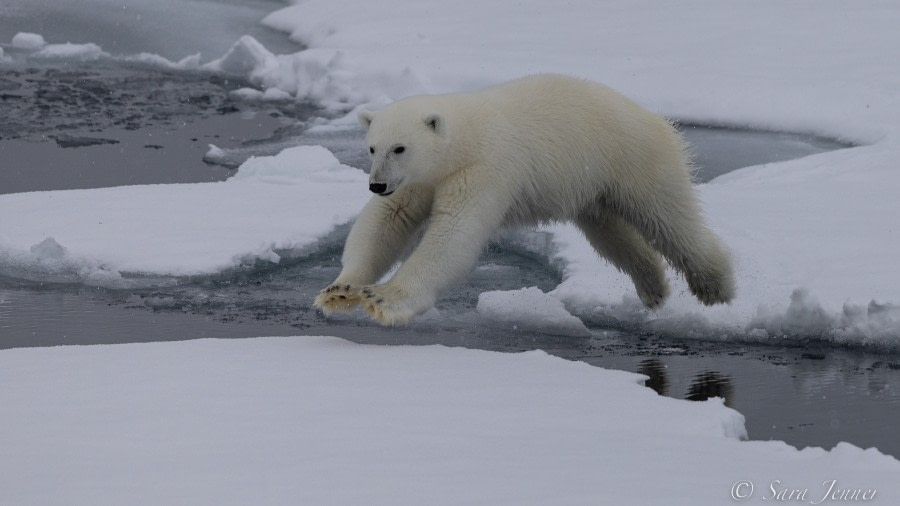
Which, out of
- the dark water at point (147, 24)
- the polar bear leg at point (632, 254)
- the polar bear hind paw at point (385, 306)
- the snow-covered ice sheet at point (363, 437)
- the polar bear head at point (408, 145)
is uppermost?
the dark water at point (147, 24)

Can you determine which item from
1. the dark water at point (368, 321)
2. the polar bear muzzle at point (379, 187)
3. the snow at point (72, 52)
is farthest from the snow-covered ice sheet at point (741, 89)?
the snow at point (72, 52)

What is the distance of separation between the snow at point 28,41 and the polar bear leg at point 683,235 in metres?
11.5

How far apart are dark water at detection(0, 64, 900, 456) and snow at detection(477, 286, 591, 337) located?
0.23 ft

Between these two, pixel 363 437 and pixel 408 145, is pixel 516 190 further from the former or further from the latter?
pixel 363 437

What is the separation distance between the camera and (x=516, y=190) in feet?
16.6

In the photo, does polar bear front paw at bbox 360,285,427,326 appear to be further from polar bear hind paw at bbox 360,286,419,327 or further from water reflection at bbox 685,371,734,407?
water reflection at bbox 685,371,734,407

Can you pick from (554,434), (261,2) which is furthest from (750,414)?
(261,2)

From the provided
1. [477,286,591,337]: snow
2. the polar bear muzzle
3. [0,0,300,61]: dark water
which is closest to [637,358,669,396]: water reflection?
[477,286,591,337]: snow

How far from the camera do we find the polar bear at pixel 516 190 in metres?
4.77

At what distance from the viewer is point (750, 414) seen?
4.22 meters

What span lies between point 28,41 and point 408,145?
11.8 metres

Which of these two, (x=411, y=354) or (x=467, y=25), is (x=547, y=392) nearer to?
(x=411, y=354)

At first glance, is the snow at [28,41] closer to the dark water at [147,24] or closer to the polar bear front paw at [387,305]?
the dark water at [147,24]

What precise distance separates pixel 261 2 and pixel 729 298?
15.0 m
